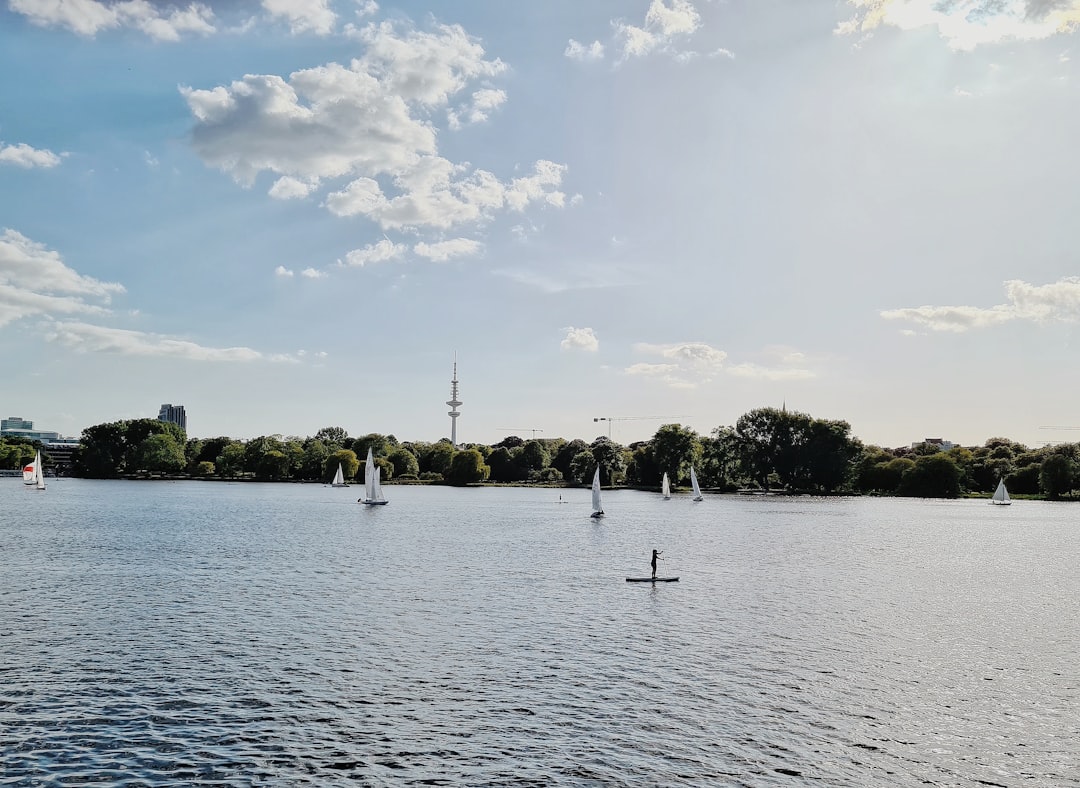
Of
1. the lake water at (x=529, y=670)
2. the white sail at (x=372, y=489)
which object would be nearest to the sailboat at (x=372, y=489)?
the white sail at (x=372, y=489)

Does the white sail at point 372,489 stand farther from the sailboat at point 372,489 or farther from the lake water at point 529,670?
the lake water at point 529,670

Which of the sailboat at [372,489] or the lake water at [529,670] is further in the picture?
the sailboat at [372,489]

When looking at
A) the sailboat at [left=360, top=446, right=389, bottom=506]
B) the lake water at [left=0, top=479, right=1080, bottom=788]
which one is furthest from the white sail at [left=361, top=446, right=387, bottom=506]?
the lake water at [left=0, top=479, right=1080, bottom=788]

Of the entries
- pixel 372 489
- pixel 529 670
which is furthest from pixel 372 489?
pixel 529 670

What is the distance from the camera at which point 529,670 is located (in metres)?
37.0

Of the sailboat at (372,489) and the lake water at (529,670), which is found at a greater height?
the sailboat at (372,489)

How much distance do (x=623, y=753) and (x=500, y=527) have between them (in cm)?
9350

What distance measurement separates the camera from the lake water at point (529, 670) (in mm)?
26219

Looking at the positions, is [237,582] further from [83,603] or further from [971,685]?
[971,685]

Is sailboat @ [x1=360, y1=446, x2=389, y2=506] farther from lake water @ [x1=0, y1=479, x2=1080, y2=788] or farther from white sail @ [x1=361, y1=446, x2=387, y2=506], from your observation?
lake water @ [x1=0, y1=479, x2=1080, y2=788]

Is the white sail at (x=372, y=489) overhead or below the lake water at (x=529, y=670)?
overhead

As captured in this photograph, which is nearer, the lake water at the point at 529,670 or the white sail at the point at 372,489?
the lake water at the point at 529,670

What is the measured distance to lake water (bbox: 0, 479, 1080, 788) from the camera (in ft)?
86.0

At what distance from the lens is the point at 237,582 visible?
206ft
